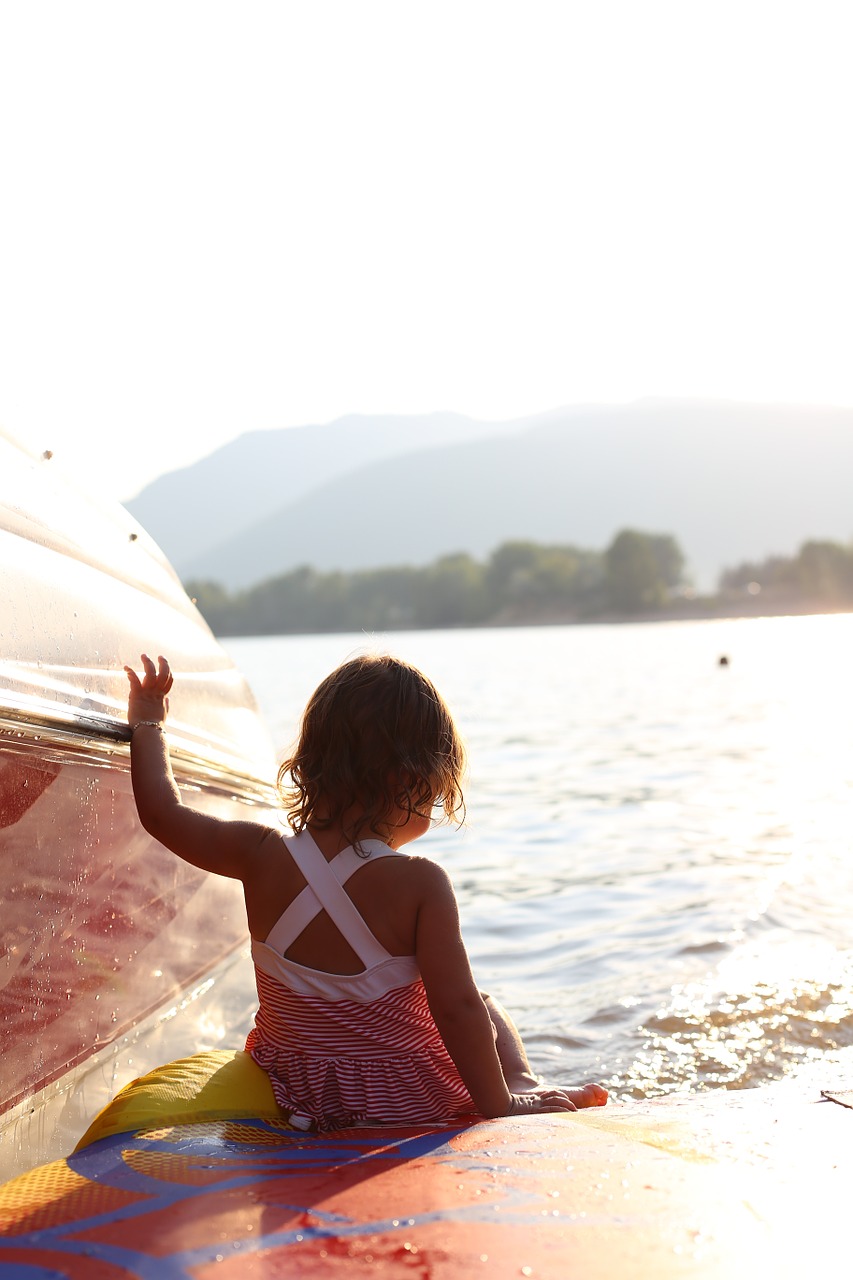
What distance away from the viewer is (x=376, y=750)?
2.38 metres

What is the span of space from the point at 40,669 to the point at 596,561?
10899 cm

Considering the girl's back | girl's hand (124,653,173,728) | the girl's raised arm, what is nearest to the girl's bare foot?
the girl's back

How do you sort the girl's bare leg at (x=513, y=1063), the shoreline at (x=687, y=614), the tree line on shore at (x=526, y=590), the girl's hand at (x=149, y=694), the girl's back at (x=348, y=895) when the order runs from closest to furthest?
1. the girl's back at (x=348, y=895)
2. the girl's bare leg at (x=513, y=1063)
3. the girl's hand at (x=149, y=694)
4. the shoreline at (x=687, y=614)
5. the tree line on shore at (x=526, y=590)

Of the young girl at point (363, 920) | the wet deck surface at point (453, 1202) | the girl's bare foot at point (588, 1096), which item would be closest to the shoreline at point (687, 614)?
the girl's bare foot at point (588, 1096)

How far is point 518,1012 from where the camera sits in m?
5.03

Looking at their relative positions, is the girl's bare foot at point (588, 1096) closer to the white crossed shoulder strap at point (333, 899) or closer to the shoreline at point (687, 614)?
the white crossed shoulder strap at point (333, 899)

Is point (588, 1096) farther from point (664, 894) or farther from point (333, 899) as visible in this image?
point (664, 894)

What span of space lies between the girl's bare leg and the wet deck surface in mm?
282

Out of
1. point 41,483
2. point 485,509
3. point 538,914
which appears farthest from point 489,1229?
point 485,509

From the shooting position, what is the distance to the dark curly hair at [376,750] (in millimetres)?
2365

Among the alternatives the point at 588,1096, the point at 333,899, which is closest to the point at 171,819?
the point at 333,899

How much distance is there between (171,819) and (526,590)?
10294cm

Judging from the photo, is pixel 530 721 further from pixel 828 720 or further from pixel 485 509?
pixel 485 509

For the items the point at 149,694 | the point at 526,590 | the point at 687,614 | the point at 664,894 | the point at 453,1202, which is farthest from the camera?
the point at 526,590
